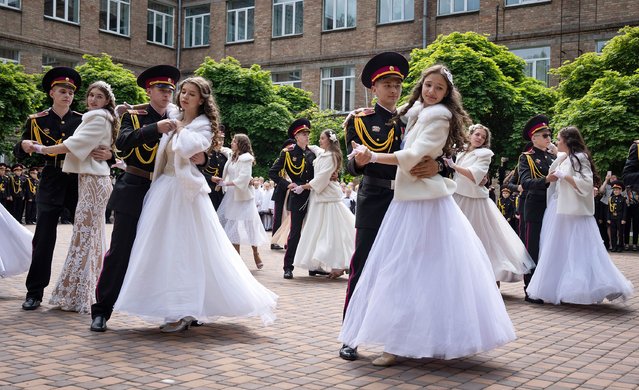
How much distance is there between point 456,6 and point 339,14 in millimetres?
5931

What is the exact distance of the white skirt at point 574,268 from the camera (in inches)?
359

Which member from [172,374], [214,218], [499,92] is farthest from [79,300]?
[499,92]

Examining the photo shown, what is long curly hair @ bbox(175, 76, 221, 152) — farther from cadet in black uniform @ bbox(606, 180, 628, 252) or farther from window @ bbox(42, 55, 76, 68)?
window @ bbox(42, 55, 76, 68)

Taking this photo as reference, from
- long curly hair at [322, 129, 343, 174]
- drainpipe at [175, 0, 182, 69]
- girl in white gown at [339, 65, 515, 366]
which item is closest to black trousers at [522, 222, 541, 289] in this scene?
long curly hair at [322, 129, 343, 174]

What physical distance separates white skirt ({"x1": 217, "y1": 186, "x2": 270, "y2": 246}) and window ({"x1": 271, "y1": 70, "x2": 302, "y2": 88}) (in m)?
25.0

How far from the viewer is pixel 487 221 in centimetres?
990

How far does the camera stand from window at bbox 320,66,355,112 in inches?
1426

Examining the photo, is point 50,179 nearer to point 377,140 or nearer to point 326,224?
point 377,140

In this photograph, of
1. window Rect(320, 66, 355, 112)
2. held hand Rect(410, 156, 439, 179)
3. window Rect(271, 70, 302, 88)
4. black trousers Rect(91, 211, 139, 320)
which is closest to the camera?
held hand Rect(410, 156, 439, 179)

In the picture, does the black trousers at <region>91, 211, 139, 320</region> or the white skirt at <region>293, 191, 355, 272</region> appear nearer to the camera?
the black trousers at <region>91, 211, 139, 320</region>

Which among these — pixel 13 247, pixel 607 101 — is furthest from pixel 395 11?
pixel 13 247

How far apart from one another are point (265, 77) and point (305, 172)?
21239mm

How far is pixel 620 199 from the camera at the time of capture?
2183 centimetres

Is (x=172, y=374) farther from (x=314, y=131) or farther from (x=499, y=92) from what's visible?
(x=314, y=131)
